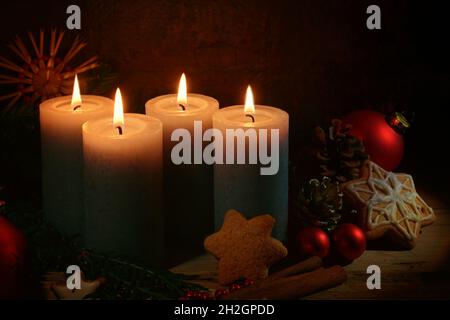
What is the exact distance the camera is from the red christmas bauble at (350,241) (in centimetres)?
154

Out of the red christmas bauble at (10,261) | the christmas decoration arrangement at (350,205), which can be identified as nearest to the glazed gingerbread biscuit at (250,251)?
the christmas decoration arrangement at (350,205)

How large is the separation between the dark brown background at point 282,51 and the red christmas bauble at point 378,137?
0.21 feet

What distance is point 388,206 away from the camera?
1.61 meters

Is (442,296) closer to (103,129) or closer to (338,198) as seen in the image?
(338,198)

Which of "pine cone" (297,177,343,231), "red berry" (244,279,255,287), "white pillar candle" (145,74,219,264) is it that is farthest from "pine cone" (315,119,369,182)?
"red berry" (244,279,255,287)

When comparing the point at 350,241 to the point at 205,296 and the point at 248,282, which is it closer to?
the point at 248,282

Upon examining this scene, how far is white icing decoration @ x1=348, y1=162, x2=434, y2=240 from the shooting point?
1.60m

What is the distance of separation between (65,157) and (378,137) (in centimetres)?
68

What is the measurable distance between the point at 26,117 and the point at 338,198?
0.64m

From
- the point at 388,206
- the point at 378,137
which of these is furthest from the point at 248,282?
the point at 378,137

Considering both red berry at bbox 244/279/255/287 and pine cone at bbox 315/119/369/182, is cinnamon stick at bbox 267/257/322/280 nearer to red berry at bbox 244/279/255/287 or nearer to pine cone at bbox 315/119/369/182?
red berry at bbox 244/279/255/287

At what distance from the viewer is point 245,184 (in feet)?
5.05

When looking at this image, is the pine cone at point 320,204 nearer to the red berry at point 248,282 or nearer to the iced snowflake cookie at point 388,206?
the iced snowflake cookie at point 388,206

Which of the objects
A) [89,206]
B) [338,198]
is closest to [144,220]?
[89,206]
